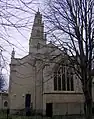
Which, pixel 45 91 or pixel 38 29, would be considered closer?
pixel 38 29

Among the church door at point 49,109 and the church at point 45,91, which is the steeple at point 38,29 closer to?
the church at point 45,91

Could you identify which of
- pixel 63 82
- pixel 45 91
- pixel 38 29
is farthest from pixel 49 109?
pixel 38 29

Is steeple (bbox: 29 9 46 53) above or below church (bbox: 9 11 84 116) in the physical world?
above

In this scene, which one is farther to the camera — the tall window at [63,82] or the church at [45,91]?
the tall window at [63,82]

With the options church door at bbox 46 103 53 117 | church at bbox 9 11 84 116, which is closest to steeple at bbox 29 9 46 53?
church at bbox 9 11 84 116

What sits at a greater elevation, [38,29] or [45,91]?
[38,29]

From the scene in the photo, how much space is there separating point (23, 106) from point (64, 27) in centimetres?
1987

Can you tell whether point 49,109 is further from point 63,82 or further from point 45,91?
point 63,82

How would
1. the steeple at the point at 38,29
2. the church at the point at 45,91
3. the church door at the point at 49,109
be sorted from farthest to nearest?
the church door at the point at 49,109, the church at the point at 45,91, the steeple at the point at 38,29

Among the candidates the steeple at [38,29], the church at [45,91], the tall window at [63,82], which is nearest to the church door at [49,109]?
the church at [45,91]

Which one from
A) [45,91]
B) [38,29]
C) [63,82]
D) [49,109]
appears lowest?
[49,109]

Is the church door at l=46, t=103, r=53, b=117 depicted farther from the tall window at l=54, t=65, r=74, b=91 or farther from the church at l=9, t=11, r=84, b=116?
the tall window at l=54, t=65, r=74, b=91

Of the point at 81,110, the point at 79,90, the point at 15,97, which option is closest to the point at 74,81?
the point at 79,90

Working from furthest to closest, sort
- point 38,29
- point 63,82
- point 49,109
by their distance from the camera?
point 63,82 → point 49,109 → point 38,29
